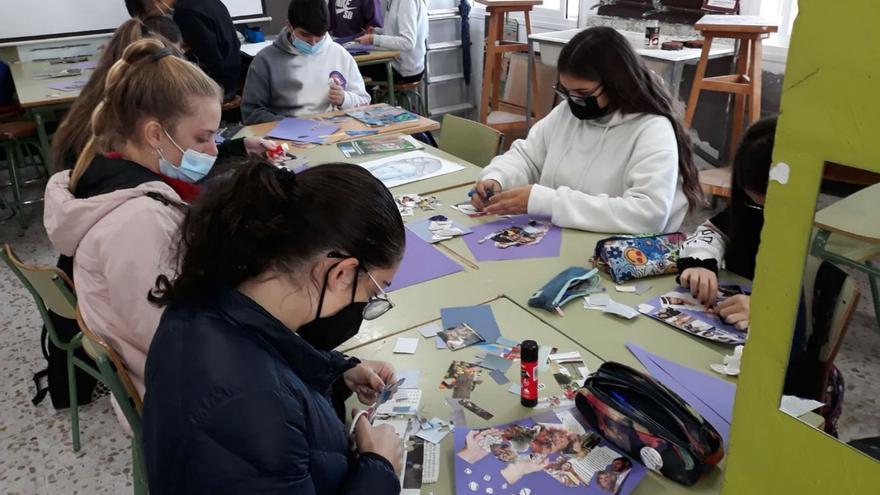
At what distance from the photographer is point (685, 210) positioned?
224 cm

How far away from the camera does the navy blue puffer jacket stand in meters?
0.86

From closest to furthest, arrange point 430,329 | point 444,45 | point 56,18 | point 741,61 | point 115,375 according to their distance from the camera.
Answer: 1. point 115,375
2. point 430,329
3. point 741,61
4. point 56,18
5. point 444,45

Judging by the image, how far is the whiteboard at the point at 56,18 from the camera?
5.11 metres

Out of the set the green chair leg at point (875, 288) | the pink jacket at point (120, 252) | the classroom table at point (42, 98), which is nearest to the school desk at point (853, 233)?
the green chair leg at point (875, 288)

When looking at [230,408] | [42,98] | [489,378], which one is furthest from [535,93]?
[230,408]

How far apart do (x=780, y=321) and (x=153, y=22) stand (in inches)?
144

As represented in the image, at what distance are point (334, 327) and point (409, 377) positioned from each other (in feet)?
1.01

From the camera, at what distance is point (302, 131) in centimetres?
324

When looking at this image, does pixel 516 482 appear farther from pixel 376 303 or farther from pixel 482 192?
pixel 482 192

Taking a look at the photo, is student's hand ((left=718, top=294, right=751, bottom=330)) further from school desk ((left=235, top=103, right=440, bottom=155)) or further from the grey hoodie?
the grey hoodie

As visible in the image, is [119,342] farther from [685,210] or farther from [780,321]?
[685,210]

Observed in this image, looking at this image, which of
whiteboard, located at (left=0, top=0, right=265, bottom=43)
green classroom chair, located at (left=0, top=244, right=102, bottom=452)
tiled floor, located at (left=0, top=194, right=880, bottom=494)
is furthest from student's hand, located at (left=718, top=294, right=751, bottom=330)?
whiteboard, located at (left=0, top=0, right=265, bottom=43)

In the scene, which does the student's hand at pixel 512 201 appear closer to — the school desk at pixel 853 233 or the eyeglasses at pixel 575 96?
the eyeglasses at pixel 575 96

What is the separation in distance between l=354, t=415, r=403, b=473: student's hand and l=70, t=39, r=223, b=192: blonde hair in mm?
1038
